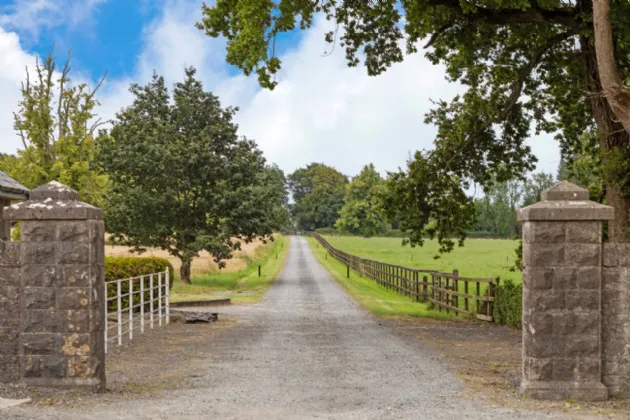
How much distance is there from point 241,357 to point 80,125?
30497 millimetres

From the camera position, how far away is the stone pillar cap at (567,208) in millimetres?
8539

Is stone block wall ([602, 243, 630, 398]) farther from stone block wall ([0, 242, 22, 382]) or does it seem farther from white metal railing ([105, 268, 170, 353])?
white metal railing ([105, 268, 170, 353])

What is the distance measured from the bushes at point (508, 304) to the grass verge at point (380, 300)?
2.97 meters

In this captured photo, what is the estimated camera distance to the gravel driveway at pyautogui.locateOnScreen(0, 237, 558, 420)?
25.4 ft

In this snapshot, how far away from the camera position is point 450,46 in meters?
18.5

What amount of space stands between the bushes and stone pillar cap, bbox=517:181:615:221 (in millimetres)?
8378

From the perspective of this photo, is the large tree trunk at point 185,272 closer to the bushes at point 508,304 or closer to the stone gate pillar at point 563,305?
the bushes at point 508,304

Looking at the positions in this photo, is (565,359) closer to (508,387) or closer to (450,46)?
(508,387)

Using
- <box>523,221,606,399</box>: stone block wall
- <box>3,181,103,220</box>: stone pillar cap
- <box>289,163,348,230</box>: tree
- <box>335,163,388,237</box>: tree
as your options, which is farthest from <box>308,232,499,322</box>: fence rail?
<box>289,163,348,230</box>: tree

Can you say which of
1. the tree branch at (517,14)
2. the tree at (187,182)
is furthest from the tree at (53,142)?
the tree branch at (517,14)

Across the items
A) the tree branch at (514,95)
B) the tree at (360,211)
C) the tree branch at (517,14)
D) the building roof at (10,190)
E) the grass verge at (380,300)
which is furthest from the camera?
the tree at (360,211)

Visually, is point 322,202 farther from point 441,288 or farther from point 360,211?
point 441,288

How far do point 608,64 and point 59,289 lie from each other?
8.88 m

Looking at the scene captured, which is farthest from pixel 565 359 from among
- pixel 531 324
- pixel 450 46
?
pixel 450 46
